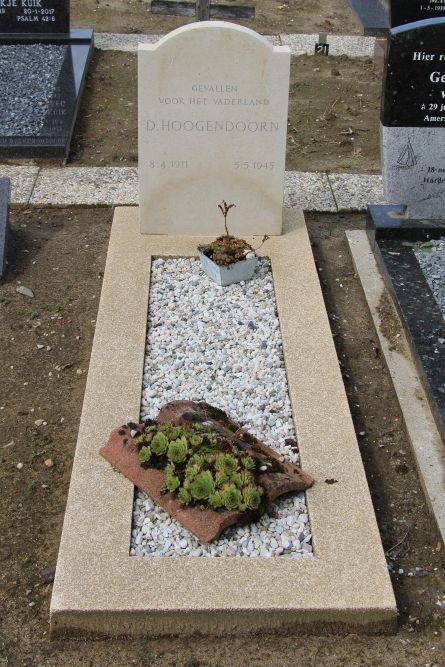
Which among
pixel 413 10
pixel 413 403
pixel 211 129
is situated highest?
pixel 211 129

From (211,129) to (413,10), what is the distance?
5.46 m

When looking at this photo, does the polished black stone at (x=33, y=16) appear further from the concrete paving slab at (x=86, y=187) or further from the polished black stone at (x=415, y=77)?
the polished black stone at (x=415, y=77)

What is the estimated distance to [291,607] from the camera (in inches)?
143

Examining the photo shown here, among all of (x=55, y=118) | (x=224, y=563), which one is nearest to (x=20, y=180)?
(x=55, y=118)

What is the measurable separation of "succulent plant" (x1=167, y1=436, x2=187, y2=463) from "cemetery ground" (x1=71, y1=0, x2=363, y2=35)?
935 centimetres

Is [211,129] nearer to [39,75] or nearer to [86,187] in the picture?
[86,187]

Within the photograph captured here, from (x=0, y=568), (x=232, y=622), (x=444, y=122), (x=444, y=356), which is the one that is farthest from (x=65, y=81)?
(x=232, y=622)

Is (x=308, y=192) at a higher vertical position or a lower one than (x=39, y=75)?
lower

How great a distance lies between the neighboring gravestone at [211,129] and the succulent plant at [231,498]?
9.87ft

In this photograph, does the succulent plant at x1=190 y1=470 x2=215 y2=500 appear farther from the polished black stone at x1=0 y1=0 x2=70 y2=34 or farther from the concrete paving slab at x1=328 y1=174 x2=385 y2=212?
the polished black stone at x1=0 y1=0 x2=70 y2=34

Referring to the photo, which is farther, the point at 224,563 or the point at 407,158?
the point at 407,158

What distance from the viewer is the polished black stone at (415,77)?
6.04 meters

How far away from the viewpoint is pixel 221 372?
5.09m

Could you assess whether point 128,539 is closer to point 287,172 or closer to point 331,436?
point 331,436
